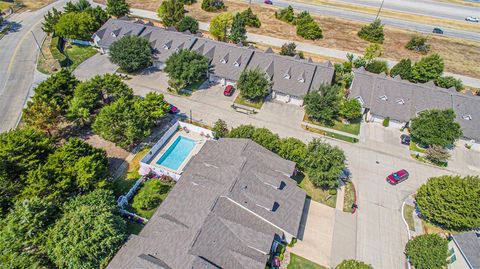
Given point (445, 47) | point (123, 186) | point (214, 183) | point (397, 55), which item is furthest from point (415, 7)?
point (123, 186)

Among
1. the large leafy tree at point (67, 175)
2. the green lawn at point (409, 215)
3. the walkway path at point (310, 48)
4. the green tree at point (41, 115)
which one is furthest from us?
the walkway path at point (310, 48)

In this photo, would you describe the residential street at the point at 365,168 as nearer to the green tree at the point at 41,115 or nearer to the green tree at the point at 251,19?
the green tree at the point at 41,115

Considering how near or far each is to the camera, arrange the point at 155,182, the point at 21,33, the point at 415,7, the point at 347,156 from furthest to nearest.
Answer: the point at 415,7, the point at 21,33, the point at 347,156, the point at 155,182

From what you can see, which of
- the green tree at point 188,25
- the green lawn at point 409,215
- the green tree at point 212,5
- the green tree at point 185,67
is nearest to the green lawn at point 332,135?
the green lawn at point 409,215

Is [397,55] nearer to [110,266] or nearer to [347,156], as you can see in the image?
[347,156]

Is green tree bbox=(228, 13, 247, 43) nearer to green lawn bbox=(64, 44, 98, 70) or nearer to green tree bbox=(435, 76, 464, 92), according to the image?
green lawn bbox=(64, 44, 98, 70)

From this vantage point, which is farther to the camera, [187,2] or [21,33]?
[187,2]

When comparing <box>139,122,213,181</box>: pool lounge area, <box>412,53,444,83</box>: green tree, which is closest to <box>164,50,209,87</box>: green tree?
<box>139,122,213,181</box>: pool lounge area

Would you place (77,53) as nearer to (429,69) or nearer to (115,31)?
(115,31)
